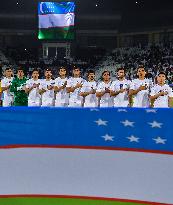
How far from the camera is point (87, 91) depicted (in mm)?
8227

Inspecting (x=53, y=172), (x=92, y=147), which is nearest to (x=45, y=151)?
(x=53, y=172)

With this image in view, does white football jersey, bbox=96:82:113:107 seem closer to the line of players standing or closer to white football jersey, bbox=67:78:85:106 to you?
the line of players standing

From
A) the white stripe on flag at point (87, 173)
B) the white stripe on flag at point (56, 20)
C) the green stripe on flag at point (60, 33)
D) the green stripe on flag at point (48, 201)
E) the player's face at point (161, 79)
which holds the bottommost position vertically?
the green stripe on flag at point (48, 201)

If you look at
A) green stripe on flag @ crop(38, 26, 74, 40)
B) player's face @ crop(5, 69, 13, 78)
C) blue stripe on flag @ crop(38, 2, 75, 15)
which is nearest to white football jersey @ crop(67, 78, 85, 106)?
player's face @ crop(5, 69, 13, 78)

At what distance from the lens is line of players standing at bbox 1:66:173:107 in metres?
7.54

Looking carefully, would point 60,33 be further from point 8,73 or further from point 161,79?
point 161,79

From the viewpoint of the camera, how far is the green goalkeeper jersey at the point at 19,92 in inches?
338

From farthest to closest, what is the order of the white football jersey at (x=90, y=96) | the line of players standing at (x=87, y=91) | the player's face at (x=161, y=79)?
the white football jersey at (x=90, y=96)
the line of players standing at (x=87, y=91)
the player's face at (x=161, y=79)

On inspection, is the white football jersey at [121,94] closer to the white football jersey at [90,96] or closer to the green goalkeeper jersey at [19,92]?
the white football jersey at [90,96]

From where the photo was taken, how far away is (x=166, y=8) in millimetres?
37875

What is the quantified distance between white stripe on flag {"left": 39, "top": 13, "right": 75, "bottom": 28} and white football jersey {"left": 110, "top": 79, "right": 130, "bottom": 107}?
27.3 meters

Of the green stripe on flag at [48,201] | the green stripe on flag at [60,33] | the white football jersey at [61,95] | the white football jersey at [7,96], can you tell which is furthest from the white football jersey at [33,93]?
the green stripe on flag at [60,33]

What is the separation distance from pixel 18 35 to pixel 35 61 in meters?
5.57

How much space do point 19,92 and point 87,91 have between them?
1.50 metres
